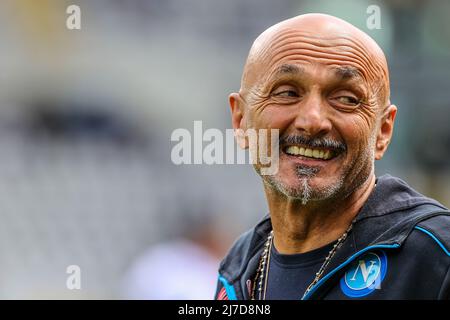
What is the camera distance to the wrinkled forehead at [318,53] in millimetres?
2844

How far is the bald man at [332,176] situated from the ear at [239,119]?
0.11 m

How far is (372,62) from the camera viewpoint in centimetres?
292

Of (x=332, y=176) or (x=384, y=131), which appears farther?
(x=384, y=131)

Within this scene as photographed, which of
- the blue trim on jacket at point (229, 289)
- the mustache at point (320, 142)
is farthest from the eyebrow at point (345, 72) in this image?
the blue trim on jacket at point (229, 289)

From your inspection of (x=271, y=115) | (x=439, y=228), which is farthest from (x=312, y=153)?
(x=439, y=228)

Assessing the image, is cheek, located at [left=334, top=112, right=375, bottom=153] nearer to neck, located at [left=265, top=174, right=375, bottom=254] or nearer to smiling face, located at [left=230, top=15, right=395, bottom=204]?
smiling face, located at [left=230, top=15, right=395, bottom=204]

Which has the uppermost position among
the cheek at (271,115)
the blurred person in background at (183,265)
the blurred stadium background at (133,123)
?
the cheek at (271,115)

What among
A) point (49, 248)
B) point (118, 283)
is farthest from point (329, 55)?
point (49, 248)

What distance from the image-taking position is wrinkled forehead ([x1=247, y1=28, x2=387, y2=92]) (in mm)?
A: 2844

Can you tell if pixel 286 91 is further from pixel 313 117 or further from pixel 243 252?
pixel 243 252

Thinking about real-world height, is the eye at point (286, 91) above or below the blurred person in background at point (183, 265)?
above

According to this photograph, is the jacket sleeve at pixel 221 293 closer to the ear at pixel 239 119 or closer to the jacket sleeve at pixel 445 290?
the ear at pixel 239 119

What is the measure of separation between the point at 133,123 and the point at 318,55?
22.9 feet

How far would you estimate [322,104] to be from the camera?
278 cm
